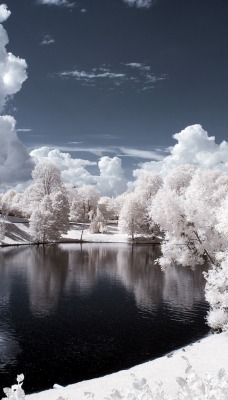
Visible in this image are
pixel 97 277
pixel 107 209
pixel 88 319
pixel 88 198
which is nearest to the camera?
pixel 88 319

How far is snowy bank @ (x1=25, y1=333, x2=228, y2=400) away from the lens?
20.0 meters

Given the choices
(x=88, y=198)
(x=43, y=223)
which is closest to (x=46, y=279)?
(x=43, y=223)

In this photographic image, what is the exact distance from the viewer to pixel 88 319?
36.6 m

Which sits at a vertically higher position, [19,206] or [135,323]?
[19,206]

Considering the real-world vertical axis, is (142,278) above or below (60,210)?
below

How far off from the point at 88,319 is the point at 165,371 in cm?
1478

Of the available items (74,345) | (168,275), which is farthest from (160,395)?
(168,275)

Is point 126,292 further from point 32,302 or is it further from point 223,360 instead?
point 223,360

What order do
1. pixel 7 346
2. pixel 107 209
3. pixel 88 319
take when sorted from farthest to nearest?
1. pixel 107 209
2. pixel 88 319
3. pixel 7 346

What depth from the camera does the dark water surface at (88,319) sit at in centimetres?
2611

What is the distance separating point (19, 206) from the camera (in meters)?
→ 140

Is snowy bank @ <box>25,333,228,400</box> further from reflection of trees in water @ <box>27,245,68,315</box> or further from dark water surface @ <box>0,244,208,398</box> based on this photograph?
reflection of trees in water @ <box>27,245,68,315</box>

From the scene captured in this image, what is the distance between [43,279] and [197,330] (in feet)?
89.9

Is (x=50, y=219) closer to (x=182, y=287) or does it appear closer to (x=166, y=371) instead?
(x=182, y=287)
